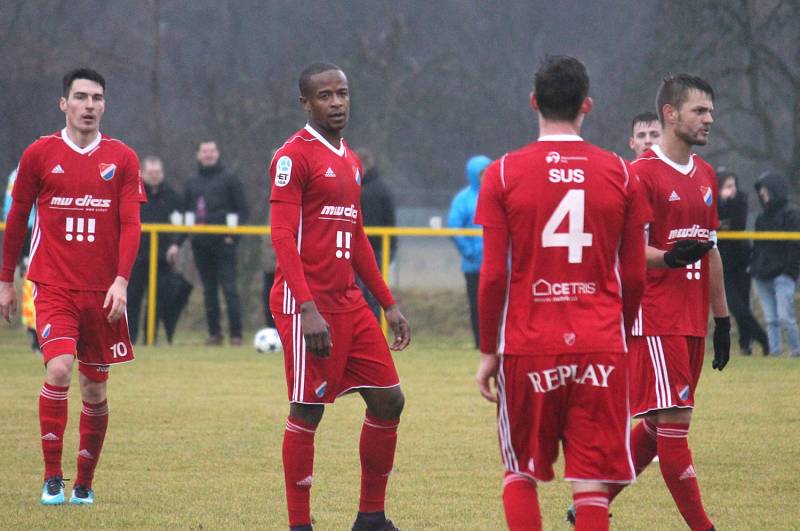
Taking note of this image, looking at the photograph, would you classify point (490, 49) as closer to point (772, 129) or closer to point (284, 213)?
point (772, 129)

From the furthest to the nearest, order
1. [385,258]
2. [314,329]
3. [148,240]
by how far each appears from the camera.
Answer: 1. [148,240]
2. [385,258]
3. [314,329]

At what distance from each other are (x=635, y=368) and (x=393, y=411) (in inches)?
44.5

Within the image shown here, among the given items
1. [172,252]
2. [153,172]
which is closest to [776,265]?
[172,252]

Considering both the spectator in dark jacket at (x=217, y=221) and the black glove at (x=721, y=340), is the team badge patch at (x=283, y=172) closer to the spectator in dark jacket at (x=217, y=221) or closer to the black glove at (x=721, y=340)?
the black glove at (x=721, y=340)

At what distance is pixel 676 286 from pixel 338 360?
157 centimetres

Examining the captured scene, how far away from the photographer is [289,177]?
621cm

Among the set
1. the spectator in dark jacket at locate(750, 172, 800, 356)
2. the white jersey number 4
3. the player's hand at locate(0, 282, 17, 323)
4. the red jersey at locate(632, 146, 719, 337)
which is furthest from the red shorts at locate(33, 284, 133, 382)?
the spectator in dark jacket at locate(750, 172, 800, 356)

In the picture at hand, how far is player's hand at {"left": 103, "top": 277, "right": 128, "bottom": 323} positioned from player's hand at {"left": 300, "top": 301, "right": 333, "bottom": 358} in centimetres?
137

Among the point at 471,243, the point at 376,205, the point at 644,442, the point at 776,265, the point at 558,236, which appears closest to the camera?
the point at 558,236

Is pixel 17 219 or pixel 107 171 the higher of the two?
pixel 107 171

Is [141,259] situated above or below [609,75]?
below

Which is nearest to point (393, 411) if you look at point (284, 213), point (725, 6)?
point (284, 213)

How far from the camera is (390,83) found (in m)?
31.6

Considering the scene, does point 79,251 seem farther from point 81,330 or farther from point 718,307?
point 718,307
